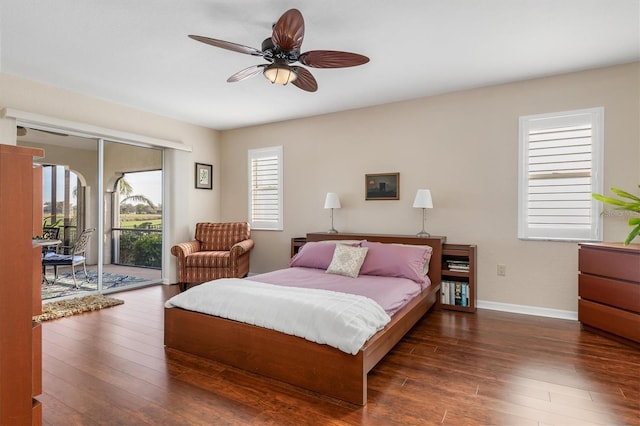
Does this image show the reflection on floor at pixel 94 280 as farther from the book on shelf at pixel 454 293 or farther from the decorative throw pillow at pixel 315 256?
the book on shelf at pixel 454 293

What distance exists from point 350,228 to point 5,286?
4.13 m

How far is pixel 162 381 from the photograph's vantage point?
230 centimetres

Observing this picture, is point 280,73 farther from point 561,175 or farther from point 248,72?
point 561,175

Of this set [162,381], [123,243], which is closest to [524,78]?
[162,381]

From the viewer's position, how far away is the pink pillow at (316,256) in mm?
3902

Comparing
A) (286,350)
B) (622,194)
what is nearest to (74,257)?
(286,350)

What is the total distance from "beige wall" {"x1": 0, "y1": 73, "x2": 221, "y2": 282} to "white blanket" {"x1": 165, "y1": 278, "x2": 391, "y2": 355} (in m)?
2.82

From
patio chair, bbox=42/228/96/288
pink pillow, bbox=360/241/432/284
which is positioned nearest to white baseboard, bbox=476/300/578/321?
pink pillow, bbox=360/241/432/284

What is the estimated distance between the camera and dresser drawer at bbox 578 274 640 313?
112 inches

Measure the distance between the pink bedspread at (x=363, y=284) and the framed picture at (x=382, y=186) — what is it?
142cm

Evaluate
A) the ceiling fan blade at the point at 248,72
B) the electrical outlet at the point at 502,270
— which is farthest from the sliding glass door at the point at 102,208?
the electrical outlet at the point at 502,270

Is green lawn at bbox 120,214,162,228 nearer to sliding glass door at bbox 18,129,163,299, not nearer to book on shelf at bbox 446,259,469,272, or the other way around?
sliding glass door at bbox 18,129,163,299

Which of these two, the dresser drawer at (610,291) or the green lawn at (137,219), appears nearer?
the dresser drawer at (610,291)

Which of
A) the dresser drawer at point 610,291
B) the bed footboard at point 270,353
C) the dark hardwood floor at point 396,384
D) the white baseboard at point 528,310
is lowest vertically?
the dark hardwood floor at point 396,384
